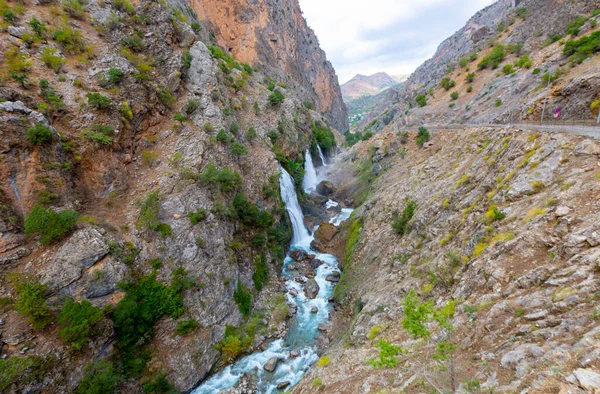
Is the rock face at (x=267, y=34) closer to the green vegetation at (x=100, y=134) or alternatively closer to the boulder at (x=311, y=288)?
the green vegetation at (x=100, y=134)

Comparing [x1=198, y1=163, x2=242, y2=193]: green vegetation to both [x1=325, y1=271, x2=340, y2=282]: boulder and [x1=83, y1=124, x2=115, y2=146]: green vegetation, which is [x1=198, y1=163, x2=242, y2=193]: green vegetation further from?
[x1=325, y1=271, x2=340, y2=282]: boulder

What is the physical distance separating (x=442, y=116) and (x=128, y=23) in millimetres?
50219

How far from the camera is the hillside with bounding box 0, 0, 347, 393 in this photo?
15422mm

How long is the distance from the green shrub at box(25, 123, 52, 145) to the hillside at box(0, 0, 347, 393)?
0.07 meters

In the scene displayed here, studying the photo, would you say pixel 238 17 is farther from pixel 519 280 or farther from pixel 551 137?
pixel 519 280

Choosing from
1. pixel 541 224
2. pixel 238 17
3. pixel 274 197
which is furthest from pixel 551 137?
pixel 238 17

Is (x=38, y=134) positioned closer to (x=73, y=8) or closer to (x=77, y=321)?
(x=77, y=321)

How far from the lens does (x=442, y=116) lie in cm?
4622

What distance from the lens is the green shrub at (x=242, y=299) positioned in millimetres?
23859

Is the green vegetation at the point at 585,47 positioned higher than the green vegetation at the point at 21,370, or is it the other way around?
the green vegetation at the point at 585,47

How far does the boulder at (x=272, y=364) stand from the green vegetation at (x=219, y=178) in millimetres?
17037

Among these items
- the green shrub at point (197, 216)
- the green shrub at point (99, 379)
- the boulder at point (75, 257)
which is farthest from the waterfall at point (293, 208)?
the green shrub at point (99, 379)

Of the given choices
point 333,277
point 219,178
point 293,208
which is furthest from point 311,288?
point 293,208

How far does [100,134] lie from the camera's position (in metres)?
21.6
